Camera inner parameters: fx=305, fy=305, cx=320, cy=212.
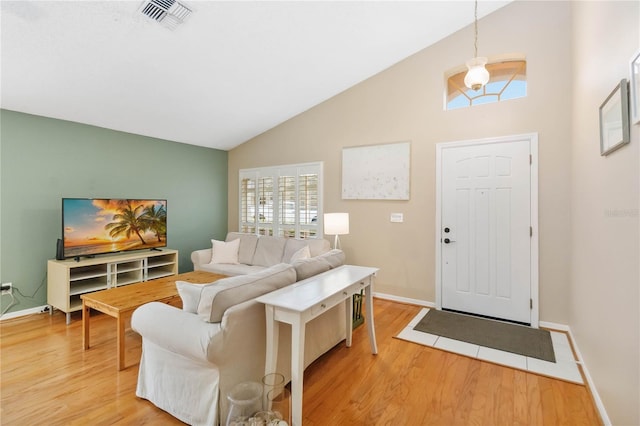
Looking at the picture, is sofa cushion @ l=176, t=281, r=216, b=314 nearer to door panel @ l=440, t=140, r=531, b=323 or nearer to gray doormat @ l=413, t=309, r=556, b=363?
gray doormat @ l=413, t=309, r=556, b=363

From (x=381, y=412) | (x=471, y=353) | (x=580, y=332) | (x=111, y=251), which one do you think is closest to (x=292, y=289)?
(x=381, y=412)

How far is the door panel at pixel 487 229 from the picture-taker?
11.4ft

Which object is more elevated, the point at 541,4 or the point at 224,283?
the point at 541,4

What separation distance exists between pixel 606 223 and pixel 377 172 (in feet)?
8.96

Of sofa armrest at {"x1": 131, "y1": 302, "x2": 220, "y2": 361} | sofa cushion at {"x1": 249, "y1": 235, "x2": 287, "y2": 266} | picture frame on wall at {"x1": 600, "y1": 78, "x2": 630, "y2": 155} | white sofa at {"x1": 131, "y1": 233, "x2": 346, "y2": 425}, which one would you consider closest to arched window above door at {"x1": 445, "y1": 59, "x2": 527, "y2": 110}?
picture frame on wall at {"x1": 600, "y1": 78, "x2": 630, "y2": 155}

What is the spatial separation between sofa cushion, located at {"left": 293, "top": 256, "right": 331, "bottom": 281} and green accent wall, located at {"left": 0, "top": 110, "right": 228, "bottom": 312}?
11.6 feet

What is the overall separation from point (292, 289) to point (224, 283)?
47cm

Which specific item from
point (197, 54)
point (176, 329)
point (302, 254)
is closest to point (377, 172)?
point (302, 254)

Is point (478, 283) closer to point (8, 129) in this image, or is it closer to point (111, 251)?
point (111, 251)

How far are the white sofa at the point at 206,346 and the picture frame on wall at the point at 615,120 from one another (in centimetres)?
219

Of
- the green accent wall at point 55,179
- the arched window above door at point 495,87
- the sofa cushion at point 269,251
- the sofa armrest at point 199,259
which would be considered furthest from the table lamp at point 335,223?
the green accent wall at point 55,179

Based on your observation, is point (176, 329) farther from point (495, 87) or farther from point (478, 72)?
point (495, 87)

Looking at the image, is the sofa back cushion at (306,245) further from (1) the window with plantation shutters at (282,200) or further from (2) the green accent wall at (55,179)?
(2) the green accent wall at (55,179)

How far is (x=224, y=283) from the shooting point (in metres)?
1.91
